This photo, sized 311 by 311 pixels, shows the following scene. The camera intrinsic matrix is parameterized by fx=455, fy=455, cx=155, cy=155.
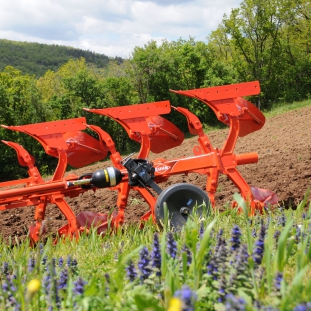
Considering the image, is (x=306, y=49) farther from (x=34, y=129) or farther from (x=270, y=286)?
(x=270, y=286)

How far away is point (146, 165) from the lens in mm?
5055

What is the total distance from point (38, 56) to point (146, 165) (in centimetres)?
15744

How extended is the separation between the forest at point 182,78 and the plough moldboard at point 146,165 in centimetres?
1788

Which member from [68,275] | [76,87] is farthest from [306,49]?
[68,275]

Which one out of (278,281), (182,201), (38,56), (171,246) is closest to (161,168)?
(182,201)

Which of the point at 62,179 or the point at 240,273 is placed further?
the point at 62,179

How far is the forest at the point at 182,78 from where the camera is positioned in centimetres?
2741

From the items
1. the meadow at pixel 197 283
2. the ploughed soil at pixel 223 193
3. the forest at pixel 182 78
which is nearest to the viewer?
the meadow at pixel 197 283

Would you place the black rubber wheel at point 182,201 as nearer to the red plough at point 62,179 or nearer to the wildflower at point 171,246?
the red plough at point 62,179

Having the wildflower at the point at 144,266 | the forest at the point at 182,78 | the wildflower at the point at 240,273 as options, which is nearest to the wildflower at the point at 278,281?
the wildflower at the point at 240,273

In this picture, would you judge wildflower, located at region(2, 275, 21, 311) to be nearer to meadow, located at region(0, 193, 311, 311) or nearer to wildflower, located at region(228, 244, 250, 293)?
meadow, located at region(0, 193, 311, 311)

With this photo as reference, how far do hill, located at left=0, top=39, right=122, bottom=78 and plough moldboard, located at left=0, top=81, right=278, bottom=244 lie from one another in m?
127

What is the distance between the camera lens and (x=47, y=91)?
53500 millimetres

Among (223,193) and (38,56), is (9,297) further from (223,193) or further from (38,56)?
(38,56)
